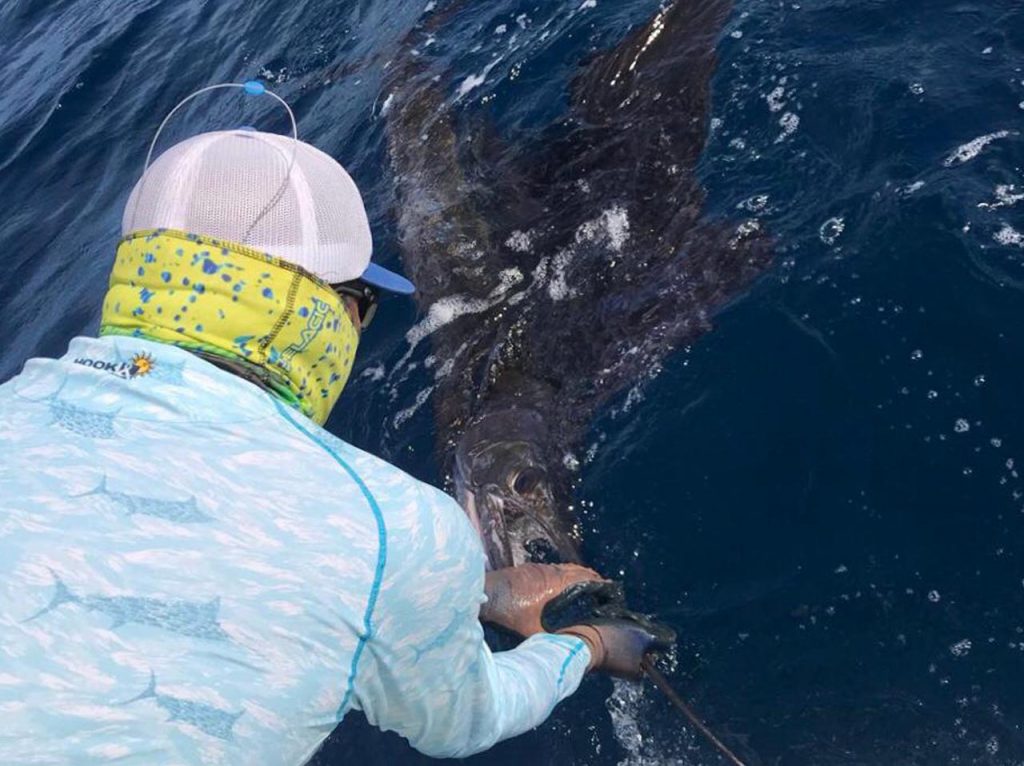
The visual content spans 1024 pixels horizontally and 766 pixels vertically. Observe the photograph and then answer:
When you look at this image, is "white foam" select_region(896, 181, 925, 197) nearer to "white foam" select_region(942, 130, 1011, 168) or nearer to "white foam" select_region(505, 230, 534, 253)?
"white foam" select_region(942, 130, 1011, 168)

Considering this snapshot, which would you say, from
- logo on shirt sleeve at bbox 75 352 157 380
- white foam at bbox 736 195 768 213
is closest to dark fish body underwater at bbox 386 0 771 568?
white foam at bbox 736 195 768 213

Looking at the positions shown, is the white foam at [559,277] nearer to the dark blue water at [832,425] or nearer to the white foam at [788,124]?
the dark blue water at [832,425]

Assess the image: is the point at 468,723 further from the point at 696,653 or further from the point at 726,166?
the point at 726,166

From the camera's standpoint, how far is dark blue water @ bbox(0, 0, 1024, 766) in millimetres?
3215

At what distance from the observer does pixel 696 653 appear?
11.4ft

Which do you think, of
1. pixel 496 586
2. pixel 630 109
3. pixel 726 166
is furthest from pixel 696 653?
pixel 630 109

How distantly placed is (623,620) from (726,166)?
8.89 ft

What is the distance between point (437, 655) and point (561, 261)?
3.33m

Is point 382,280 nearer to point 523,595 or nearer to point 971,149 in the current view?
point 523,595

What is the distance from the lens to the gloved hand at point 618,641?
10.4ft

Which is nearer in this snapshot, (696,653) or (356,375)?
(696,653)

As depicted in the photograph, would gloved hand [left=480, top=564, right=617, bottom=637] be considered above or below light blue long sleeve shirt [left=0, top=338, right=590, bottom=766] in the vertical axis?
below

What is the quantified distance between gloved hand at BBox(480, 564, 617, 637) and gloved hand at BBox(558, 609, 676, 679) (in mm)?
131

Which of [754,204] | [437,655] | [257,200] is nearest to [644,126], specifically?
[754,204]
